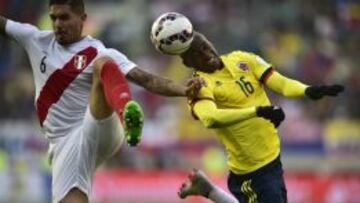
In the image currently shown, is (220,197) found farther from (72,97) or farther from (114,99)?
(114,99)

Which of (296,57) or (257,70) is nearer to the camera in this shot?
(257,70)

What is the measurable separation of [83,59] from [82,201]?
1.08 metres

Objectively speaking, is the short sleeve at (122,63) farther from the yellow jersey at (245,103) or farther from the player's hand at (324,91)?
the player's hand at (324,91)

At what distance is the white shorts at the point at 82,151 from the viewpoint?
920 cm

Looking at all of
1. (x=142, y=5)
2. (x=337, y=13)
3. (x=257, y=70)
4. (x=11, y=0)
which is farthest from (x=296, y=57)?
(x=257, y=70)

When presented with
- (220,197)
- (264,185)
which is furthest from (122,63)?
(220,197)

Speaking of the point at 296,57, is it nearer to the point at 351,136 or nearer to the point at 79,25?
the point at 351,136

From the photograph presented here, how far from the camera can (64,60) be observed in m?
9.40

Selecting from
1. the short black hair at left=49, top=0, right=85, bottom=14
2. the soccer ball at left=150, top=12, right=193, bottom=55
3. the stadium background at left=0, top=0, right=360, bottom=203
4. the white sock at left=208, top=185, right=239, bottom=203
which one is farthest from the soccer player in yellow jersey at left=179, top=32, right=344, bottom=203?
the stadium background at left=0, top=0, right=360, bottom=203

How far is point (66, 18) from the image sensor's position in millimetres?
9227

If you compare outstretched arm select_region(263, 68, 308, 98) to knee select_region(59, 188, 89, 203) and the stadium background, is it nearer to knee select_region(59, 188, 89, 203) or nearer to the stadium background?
knee select_region(59, 188, 89, 203)

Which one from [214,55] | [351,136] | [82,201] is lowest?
[351,136]

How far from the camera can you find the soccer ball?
921 centimetres

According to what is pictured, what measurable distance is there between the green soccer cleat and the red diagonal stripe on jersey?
3.91ft
